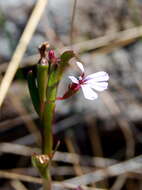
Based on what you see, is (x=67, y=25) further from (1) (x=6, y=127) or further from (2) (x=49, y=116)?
(2) (x=49, y=116)

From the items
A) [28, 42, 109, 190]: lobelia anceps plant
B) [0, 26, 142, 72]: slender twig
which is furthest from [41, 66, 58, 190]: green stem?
[0, 26, 142, 72]: slender twig

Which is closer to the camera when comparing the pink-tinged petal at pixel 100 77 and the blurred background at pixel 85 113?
the pink-tinged petal at pixel 100 77

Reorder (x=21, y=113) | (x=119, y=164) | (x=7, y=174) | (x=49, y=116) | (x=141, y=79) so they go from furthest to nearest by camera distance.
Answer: (x=141, y=79) → (x=21, y=113) → (x=119, y=164) → (x=7, y=174) → (x=49, y=116)

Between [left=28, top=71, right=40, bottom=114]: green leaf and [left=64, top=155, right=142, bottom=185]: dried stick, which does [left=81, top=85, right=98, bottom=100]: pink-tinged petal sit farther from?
[left=64, top=155, right=142, bottom=185]: dried stick

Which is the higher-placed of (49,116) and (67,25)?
(67,25)

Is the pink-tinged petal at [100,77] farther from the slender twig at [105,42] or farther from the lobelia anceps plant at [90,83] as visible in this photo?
the slender twig at [105,42]

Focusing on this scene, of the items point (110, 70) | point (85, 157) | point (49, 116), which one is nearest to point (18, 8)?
point (110, 70)

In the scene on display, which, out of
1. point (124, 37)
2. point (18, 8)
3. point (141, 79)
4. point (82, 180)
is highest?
point (18, 8)

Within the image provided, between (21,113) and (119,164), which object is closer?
(119,164)

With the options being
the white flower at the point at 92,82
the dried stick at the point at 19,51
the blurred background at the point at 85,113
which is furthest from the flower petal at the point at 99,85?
the blurred background at the point at 85,113

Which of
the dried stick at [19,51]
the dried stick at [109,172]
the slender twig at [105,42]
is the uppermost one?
the slender twig at [105,42]
